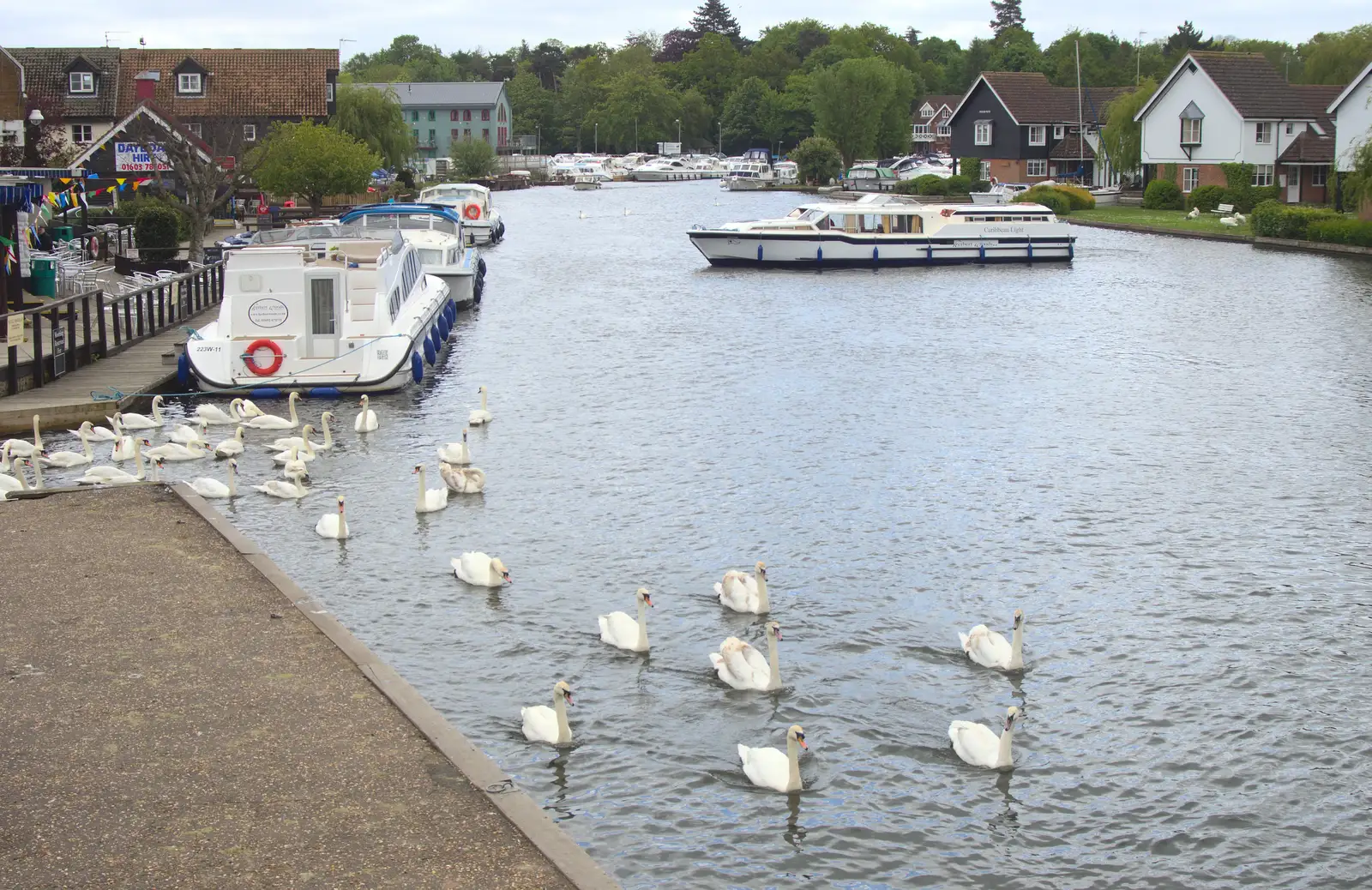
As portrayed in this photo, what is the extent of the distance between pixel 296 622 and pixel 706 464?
1062 centimetres

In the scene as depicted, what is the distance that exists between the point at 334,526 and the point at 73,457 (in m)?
5.35

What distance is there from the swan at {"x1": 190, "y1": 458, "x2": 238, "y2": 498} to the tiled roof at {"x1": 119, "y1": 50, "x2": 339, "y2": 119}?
63.3 metres

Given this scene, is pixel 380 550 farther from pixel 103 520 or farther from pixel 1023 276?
pixel 1023 276

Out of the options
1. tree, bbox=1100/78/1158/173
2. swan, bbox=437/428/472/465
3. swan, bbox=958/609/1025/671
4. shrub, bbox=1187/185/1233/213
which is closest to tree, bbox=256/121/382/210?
shrub, bbox=1187/185/1233/213

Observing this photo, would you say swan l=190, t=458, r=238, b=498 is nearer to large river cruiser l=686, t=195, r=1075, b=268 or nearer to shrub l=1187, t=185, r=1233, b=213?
large river cruiser l=686, t=195, r=1075, b=268

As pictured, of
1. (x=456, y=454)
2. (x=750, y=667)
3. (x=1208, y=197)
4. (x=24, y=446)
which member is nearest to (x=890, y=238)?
(x=1208, y=197)

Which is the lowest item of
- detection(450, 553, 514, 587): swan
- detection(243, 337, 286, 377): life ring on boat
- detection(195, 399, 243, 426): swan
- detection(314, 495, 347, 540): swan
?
detection(450, 553, 514, 587): swan

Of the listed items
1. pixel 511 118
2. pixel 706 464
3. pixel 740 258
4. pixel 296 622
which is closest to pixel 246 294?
pixel 706 464

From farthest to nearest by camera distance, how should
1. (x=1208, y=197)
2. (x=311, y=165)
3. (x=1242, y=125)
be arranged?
(x=1242, y=125) → (x=1208, y=197) → (x=311, y=165)

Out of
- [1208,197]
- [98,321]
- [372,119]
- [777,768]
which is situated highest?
[372,119]

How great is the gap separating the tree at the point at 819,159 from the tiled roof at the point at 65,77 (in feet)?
198

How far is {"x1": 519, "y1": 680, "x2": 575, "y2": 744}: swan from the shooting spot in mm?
12539

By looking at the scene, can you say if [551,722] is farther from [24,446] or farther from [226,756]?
[24,446]

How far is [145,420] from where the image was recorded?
24547 millimetres
